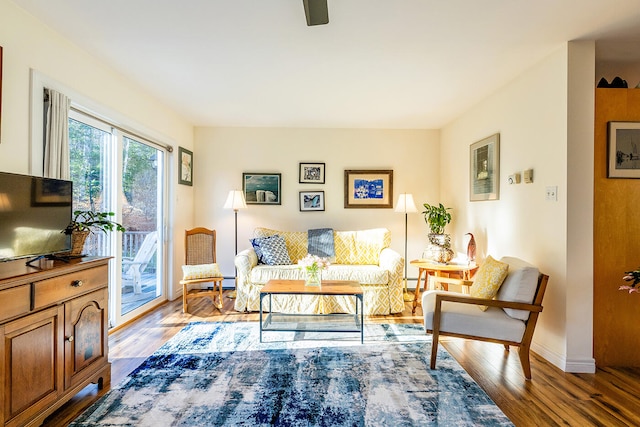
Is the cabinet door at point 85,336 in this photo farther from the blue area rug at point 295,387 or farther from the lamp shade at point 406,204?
the lamp shade at point 406,204

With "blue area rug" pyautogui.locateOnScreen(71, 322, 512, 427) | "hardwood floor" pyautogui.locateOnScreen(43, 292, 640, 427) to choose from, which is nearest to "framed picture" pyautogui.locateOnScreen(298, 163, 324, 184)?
"blue area rug" pyautogui.locateOnScreen(71, 322, 512, 427)

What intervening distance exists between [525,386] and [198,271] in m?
3.40

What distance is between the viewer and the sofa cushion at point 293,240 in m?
4.69

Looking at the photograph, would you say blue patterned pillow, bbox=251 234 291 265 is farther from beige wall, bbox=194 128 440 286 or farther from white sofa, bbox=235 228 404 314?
beige wall, bbox=194 128 440 286

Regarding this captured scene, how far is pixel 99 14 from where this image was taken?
2.26 m

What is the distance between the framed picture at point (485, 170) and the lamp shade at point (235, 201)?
3055 millimetres

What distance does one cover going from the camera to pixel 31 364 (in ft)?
5.80

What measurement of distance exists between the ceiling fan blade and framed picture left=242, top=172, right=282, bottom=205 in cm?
325

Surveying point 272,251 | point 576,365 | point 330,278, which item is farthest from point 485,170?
point 272,251

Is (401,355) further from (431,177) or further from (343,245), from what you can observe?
(431,177)

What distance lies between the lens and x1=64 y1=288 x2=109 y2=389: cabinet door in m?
2.02

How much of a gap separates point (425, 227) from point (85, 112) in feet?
14.6

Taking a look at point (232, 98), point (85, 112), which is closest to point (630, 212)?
point (232, 98)

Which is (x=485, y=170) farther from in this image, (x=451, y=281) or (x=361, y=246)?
(x=361, y=246)
